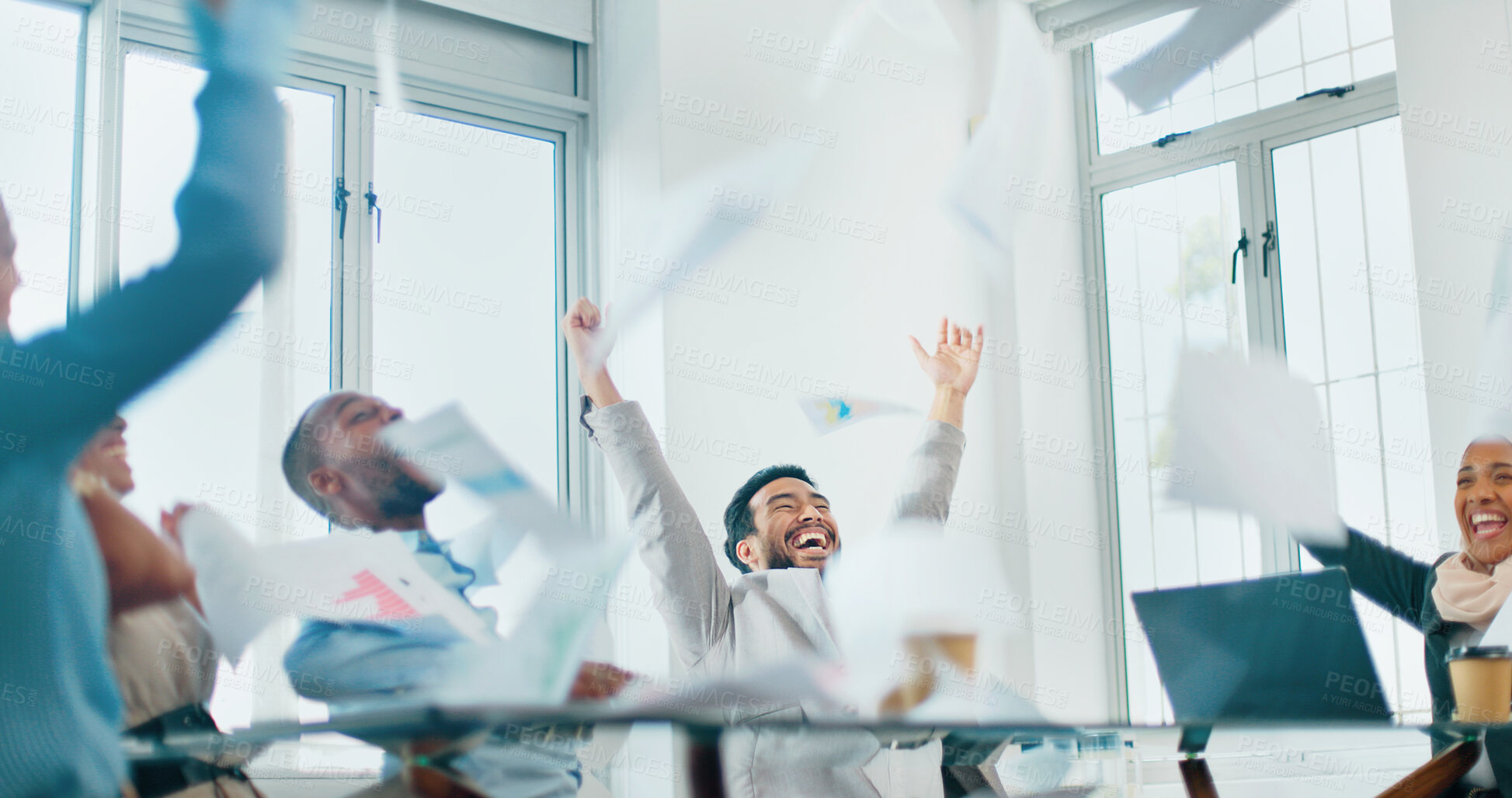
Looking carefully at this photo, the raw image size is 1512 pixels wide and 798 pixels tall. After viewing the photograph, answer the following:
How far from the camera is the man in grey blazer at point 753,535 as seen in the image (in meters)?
2.04

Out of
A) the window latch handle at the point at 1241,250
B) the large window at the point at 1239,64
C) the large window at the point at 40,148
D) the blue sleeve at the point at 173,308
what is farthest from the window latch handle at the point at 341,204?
the window latch handle at the point at 1241,250

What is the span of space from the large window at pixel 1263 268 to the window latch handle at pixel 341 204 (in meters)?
2.18

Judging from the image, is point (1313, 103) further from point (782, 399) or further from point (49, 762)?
point (49, 762)

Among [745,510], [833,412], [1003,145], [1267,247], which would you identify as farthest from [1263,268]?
[745,510]

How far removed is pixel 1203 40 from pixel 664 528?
8.33 ft

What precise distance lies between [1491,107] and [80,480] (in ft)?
9.72

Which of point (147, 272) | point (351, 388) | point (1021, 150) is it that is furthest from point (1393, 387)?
point (147, 272)

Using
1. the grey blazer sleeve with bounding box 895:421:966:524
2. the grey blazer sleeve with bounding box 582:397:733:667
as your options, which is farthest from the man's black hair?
the grey blazer sleeve with bounding box 582:397:733:667

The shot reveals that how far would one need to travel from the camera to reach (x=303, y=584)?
4.00 ft

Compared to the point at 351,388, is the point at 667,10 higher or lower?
higher

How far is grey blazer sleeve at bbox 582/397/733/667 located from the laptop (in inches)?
32.5

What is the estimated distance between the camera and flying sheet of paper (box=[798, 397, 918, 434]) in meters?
3.27

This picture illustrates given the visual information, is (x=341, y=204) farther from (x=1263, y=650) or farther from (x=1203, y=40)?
(x=1203, y=40)

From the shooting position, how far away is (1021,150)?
3920 millimetres
